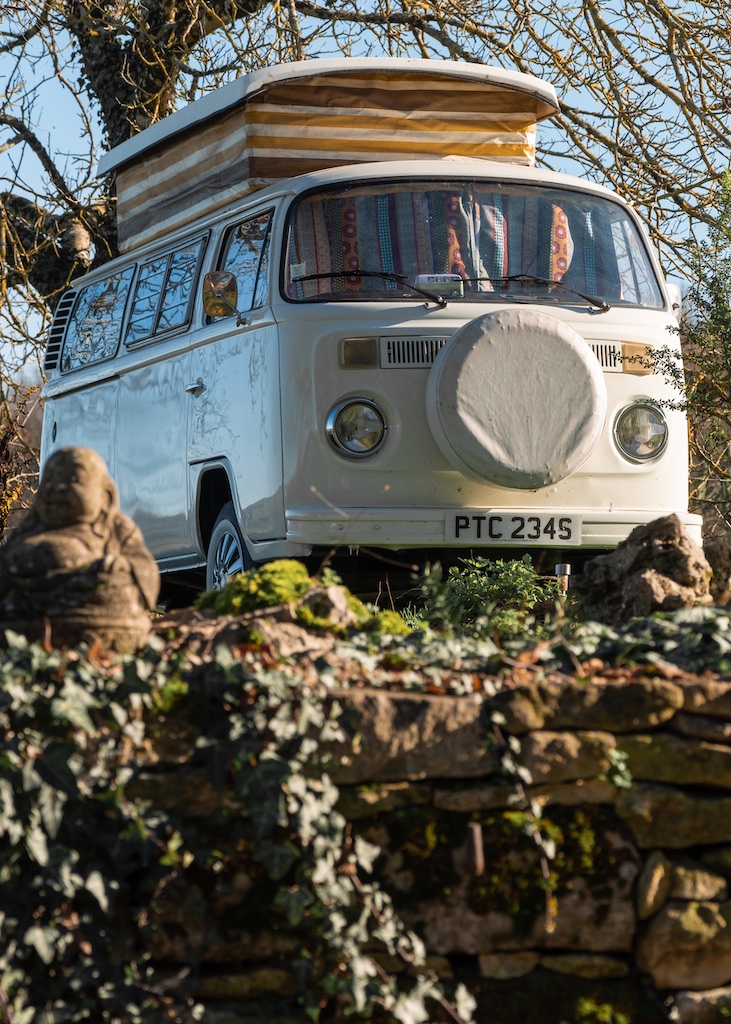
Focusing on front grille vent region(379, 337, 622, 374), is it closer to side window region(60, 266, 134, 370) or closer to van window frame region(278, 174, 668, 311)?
van window frame region(278, 174, 668, 311)

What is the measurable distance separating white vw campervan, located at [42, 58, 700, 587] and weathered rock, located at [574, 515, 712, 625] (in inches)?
39.5

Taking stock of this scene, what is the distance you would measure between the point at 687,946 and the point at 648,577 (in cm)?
154

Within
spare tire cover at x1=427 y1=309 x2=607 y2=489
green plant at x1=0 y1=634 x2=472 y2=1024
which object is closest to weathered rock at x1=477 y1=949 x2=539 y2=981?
green plant at x1=0 y1=634 x2=472 y2=1024

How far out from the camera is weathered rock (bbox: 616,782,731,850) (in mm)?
3596

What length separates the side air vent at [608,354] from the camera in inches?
261

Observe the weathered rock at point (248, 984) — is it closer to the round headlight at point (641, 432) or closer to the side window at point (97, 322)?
the round headlight at point (641, 432)

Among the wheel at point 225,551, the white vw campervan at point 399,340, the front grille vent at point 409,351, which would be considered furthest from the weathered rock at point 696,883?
the wheel at point 225,551

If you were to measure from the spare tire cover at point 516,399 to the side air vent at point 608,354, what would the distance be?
433mm

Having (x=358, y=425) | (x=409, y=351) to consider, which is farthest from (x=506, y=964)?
(x=409, y=351)

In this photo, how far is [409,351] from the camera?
633cm

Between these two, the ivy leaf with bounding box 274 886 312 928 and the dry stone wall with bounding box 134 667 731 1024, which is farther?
the dry stone wall with bounding box 134 667 731 1024

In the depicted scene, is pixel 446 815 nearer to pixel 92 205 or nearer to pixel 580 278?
pixel 580 278

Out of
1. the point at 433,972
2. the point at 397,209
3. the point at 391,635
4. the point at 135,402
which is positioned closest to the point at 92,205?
the point at 135,402

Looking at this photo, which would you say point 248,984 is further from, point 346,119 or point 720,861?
point 346,119
